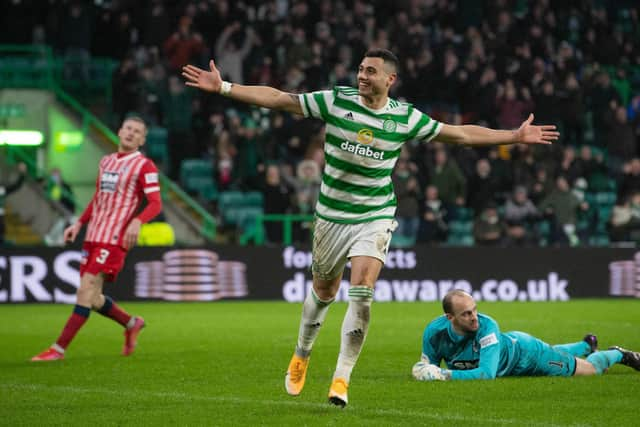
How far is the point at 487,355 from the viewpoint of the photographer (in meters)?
9.51

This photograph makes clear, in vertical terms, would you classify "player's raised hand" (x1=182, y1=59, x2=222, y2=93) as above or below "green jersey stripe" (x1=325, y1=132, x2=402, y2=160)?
above

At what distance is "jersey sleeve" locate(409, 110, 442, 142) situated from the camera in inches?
348

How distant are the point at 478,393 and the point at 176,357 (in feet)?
13.3

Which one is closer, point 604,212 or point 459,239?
point 459,239

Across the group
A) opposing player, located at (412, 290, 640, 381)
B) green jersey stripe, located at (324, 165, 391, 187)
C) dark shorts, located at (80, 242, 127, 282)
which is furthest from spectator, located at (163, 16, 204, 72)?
green jersey stripe, located at (324, 165, 391, 187)

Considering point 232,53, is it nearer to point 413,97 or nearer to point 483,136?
point 413,97

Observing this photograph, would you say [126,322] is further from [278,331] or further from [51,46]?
[51,46]

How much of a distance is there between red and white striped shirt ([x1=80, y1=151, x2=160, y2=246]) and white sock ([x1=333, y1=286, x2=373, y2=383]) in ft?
13.5

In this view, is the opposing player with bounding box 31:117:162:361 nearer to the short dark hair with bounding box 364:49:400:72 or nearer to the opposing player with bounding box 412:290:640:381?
the opposing player with bounding box 412:290:640:381

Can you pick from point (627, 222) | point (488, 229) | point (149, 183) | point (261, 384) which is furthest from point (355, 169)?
point (627, 222)

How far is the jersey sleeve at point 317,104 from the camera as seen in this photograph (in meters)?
8.70

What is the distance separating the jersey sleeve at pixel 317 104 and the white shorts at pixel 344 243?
0.75 meters

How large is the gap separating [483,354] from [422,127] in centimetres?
188

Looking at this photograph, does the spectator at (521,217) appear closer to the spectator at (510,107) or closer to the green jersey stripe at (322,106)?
the spectator at (510,107)
